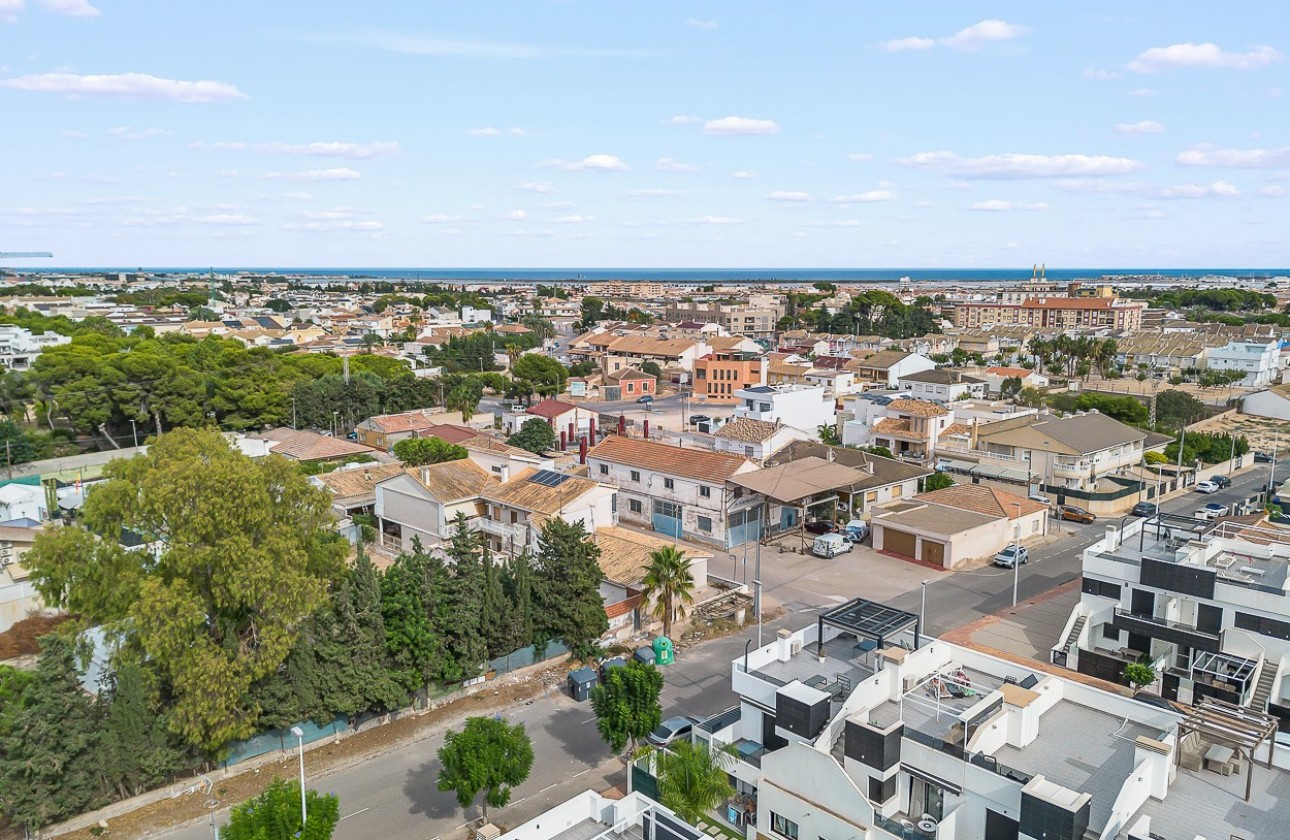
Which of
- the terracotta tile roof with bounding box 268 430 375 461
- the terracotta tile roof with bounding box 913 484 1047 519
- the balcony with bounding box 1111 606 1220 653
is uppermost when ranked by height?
the balcony with bounding box 1111 606 1220 653

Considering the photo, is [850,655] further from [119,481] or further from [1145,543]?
[119,481]

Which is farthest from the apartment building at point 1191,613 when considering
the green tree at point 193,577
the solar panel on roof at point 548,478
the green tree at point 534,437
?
the green tree at point 534,437

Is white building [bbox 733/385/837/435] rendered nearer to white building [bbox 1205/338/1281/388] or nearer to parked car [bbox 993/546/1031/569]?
parked car [bbox 993/546/1031/569]

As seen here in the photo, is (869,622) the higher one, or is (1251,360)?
(1251,360)

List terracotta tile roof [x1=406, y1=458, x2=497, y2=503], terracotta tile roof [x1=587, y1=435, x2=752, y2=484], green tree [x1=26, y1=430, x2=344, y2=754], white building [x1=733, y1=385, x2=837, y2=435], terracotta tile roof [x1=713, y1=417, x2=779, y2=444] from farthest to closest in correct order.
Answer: white building [x1=733, y1=385, x2=837, y2=435]
terracotta tile roof [x1=713, y1=417, x2=779, y2=444]
terracotta tile roof [x1=587, y1=435, x2=752, y2=484]
terracotta tile roof [x1=406, y1=458, x2=497, y2=503]
green tree [x1=26, y1=430, x2=344, y2=754]

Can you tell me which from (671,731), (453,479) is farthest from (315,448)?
(671,731)

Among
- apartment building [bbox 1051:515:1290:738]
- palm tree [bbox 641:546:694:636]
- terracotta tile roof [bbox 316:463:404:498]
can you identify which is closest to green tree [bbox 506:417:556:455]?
A: terracotta tile roof [bbox 316:463:404:498]

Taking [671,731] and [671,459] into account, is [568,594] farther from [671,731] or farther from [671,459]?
[671,459]

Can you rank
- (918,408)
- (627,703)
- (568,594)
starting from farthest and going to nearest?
1. (918,408)
2. (568,594)
3. (627,703)
